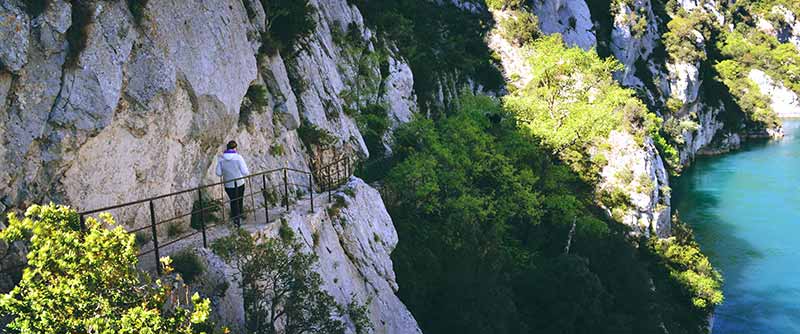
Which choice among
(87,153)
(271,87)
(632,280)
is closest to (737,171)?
(632,280)

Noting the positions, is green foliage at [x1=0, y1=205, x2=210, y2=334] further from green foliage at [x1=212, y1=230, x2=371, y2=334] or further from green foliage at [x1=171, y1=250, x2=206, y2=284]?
green foliage at [x1=212, y1=230, x2=371, y2=334]

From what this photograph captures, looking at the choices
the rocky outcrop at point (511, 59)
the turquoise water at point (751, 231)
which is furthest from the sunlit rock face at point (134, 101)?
the rocky outcrop at point (511, 59)

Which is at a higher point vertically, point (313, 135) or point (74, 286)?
point (313, 135)

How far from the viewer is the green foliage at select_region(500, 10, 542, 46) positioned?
150ft

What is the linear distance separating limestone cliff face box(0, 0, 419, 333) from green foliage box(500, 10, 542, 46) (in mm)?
31274

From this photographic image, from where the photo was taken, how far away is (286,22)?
1753 centimetres

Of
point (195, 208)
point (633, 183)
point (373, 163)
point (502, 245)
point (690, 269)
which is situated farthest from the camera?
point (633, 183)

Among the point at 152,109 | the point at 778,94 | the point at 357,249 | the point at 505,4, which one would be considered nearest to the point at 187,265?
the point at 152,109

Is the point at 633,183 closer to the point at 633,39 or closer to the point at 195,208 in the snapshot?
the point at 195,208

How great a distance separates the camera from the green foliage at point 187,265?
849cm

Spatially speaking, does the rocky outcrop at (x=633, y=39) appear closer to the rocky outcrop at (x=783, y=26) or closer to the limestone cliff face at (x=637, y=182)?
the limestone cliff face at (x=637, y=182)

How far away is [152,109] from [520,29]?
39543 mm

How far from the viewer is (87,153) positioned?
8945 millimetres

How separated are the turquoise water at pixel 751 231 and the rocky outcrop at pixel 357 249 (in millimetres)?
22756
